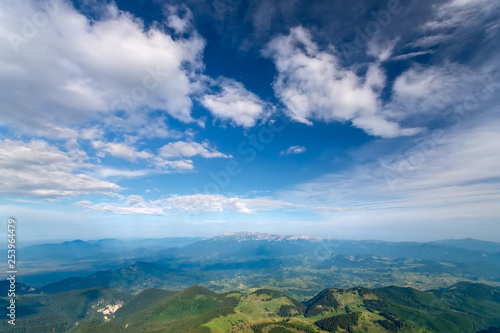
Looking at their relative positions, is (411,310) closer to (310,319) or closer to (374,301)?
(374,301)

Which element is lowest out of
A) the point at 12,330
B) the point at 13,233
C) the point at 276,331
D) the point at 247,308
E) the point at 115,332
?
the point at 12,330

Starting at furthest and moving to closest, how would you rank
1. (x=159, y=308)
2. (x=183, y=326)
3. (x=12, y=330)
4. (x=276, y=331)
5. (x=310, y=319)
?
(x=159, y=308)
(x=12, y=330)
(x=310, y=319)
(x=183, y=326)
(x=276, y=331)

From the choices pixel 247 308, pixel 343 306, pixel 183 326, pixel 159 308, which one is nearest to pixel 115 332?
pixel 159 308

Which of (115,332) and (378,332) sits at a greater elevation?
(378,332)

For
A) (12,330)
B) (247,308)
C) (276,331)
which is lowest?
(12,330)

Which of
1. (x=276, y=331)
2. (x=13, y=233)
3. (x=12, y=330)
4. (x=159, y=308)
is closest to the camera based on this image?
(x=13, y=233)

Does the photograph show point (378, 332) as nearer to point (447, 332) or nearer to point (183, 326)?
point (447, 332)

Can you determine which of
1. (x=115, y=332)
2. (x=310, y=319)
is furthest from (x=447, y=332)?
(x=115, y=332)

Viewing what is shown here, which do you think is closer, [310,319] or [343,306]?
[310,319]

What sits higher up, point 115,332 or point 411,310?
point 411,310
